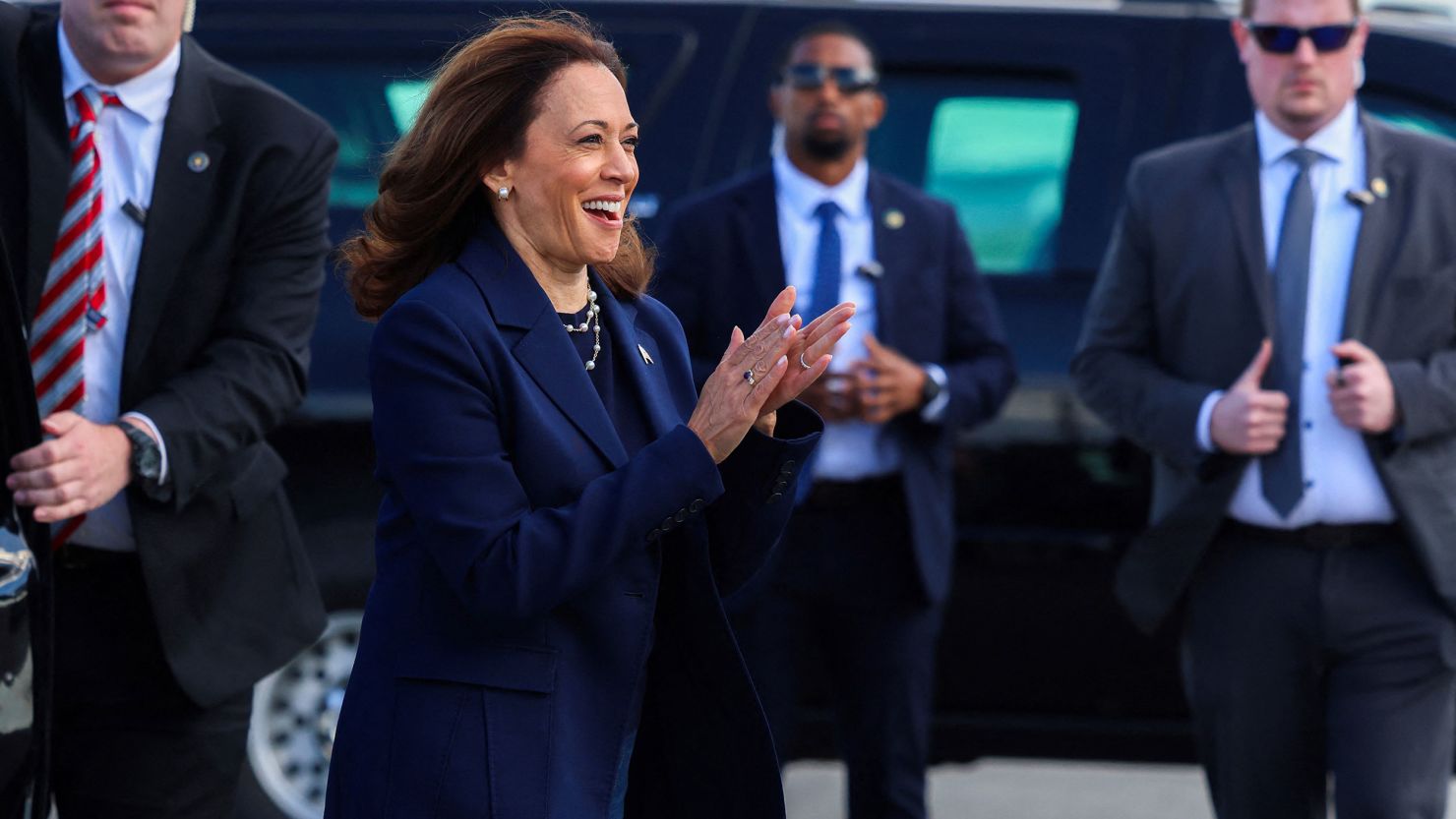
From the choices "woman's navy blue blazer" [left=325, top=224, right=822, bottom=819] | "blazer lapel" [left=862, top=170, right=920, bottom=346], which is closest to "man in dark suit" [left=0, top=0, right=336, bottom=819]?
"woman's navy blue blazer" [left=325, top=224, right=822, bottom=819]

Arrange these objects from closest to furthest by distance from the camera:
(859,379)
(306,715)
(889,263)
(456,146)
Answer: (456,146) < (859,379) < (889,263) < (306,715)

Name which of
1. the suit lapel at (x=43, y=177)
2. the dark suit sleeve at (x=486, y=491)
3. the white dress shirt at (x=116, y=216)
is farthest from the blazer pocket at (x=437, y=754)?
the suit lapel at (x=43, y=177)

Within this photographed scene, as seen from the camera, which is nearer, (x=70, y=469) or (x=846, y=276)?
(x=70, y=469)

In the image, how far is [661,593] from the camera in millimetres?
2889

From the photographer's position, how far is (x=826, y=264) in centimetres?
496

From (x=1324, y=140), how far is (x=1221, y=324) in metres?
0.42

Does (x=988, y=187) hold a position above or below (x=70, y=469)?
below

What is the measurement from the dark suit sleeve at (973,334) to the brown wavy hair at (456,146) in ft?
7.01

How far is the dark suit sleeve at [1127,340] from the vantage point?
4219 millimetres

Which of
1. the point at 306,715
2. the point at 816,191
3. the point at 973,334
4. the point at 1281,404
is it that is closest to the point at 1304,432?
the point at 1281,404

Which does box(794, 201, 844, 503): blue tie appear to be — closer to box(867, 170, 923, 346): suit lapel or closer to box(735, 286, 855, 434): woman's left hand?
box(867, 170, 923, 346): suit lapel

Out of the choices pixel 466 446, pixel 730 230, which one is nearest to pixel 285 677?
pixel 730 230

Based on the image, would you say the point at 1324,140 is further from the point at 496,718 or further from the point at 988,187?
the point at 496,718

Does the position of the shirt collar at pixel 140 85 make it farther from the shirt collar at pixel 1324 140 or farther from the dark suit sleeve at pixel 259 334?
the shirt collar at pixel 1324 140
